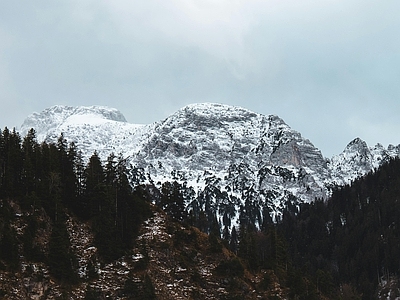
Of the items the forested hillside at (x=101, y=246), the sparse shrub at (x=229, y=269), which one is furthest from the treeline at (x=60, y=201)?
the sparse shrub at (x=229, y=269)

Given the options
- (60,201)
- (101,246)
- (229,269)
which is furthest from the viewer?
(229,269)

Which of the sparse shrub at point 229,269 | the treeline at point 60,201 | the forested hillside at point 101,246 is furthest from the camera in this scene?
the sparse shrub at point 229,269

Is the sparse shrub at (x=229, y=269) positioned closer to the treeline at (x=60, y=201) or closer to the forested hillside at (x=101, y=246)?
the forested hillside at (x=101, y=246)

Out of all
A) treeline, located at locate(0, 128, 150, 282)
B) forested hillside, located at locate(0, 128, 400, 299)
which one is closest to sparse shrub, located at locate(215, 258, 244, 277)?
forested hillside, located at locate(0, 128, 400, 299)

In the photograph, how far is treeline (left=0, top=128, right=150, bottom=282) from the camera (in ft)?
273

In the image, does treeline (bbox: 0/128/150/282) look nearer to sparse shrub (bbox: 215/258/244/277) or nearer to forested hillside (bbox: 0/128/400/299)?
forested hillside (bbox: 0/128/400/299)

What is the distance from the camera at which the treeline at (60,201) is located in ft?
273

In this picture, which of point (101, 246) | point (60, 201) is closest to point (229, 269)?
point (101, 246)

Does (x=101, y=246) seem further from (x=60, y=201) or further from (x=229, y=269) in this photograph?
(x=229, y=269)

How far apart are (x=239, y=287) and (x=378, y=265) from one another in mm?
103985

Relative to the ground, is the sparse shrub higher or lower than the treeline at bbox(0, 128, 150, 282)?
lower

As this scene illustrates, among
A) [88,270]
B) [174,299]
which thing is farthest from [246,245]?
[88,270]

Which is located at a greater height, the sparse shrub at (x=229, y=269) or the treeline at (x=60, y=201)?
the treeline at (x=60, y=201)

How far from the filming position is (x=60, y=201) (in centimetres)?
9688
